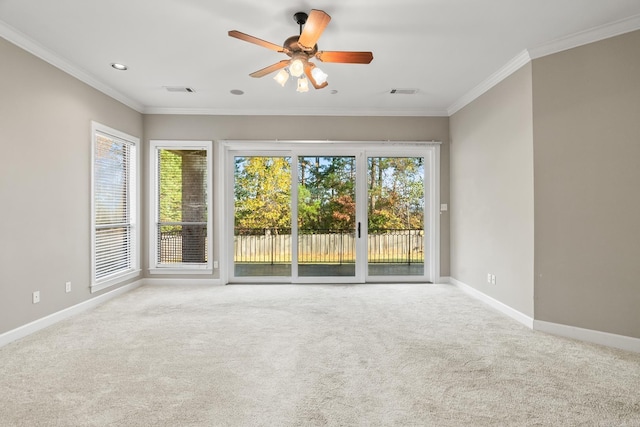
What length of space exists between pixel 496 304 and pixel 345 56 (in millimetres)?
3300

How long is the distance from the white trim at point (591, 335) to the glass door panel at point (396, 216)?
2.23 m

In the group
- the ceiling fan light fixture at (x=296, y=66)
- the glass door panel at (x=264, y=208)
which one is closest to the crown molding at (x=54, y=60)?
the glass door panel at (x=264, y=208)

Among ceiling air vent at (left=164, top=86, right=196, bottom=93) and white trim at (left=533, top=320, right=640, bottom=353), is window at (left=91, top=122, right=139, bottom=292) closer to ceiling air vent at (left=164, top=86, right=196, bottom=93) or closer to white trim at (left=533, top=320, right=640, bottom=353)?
ceiling air vent at (left=164, top=86, right=196, bottom=93)

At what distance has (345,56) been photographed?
8.52ft

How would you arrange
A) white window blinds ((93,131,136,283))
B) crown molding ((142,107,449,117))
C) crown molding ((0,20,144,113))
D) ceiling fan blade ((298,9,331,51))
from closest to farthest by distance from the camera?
ceiling fan blade ((298,9,331,51)), crown molding ((0,20,144,113)), white window blinds ((93,131,136,283)), crown molding ((142,107,449,117))

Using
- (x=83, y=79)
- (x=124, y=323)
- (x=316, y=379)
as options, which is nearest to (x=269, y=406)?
(x=316, y=379)

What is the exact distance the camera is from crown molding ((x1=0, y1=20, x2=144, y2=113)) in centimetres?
288

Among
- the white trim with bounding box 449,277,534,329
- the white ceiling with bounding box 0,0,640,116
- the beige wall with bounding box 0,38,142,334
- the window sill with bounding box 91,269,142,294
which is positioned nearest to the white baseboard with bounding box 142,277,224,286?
the window sill with bounding box 91,269,142,294

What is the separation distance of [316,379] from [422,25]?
3.00 m

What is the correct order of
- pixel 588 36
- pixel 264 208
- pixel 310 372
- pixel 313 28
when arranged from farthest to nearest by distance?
1. pixel 264 208
2. pixel 588 36
3. pixel 310 372
4. pixel 313 28

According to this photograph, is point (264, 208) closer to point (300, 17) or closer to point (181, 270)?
point (181, 270)

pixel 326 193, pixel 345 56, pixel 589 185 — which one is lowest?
pixel 589 185

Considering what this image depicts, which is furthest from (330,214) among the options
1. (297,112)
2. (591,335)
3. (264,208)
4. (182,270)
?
(591,335)

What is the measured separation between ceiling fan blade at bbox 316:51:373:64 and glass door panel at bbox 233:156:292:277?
8.78 ft
